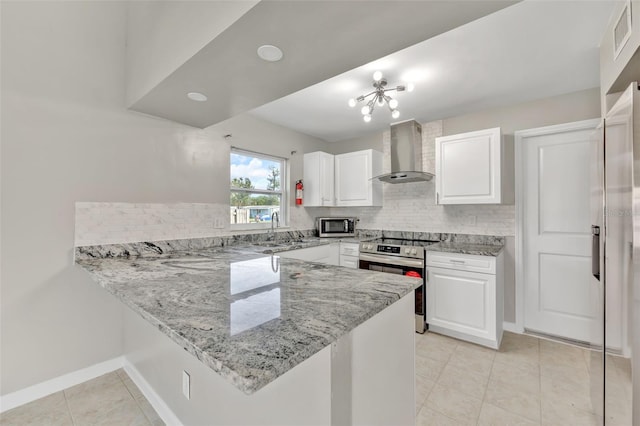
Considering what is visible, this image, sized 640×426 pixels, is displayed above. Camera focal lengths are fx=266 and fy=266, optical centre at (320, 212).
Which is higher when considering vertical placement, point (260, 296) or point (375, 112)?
point (375, 112)

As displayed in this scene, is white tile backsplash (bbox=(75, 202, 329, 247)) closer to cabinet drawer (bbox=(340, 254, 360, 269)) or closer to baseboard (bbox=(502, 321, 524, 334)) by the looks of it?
cabinet drawer (bbox=(340, 254, 360, 269))

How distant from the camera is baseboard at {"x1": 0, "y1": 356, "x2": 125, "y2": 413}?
1.71 metres

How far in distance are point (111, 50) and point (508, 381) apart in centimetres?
405

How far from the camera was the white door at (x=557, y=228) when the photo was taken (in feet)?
8.51

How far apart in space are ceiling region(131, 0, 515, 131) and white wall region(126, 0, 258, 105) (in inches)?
1.6

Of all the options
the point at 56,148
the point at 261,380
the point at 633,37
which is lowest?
the point at 261,380

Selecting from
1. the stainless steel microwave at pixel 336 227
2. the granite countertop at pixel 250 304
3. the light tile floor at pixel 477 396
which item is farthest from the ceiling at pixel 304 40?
the stainless steel microwave at pixel 336 227

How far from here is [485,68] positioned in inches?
87.3

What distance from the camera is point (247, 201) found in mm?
3326

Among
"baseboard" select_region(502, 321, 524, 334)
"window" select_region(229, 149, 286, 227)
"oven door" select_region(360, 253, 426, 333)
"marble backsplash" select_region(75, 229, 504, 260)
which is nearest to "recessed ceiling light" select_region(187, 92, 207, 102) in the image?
"window" select_region(229, 149, 286, 227)

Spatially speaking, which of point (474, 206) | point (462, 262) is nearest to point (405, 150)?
point (474, 206)

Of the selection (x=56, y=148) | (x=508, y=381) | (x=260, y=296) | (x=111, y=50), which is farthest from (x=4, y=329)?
(x=508, y=381)

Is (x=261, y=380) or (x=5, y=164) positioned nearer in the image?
(x=261, y=380)

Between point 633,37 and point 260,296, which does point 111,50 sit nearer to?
point 260,296
